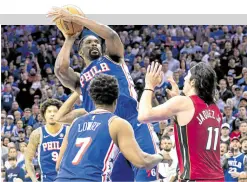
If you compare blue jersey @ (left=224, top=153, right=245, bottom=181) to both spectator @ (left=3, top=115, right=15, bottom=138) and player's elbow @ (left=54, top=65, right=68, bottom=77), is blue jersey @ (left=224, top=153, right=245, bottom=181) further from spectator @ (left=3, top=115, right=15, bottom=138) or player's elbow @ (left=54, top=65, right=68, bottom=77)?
spectator @ (left=3, top=115, right=15, bottom=138)

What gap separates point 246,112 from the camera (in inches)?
517

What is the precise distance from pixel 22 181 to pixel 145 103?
6.25 meters

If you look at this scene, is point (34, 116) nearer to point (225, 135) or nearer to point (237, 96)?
point (237, 96)

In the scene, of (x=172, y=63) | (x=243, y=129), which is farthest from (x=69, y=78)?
(x=172, y=63)

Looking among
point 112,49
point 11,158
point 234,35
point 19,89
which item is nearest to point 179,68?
point 234,35

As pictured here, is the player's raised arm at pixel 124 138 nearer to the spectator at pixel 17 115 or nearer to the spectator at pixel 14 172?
the spectator at pixel 14 172

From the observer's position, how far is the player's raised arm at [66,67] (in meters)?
7.58

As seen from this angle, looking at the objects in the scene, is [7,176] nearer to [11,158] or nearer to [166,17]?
[11,158]

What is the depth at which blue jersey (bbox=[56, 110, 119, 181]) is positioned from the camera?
5.30 meters

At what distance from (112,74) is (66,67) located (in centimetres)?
56

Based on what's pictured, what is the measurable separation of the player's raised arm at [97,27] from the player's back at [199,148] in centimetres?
184

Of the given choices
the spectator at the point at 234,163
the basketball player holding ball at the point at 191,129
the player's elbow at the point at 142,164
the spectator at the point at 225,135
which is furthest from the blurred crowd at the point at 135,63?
the player's elbow at the point at 142,164

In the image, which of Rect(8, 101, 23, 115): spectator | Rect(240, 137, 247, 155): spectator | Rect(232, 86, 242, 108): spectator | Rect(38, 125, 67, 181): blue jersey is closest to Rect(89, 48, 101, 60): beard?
Rect(38, 125, 67, 181): blue jersey

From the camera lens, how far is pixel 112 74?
7496mm
